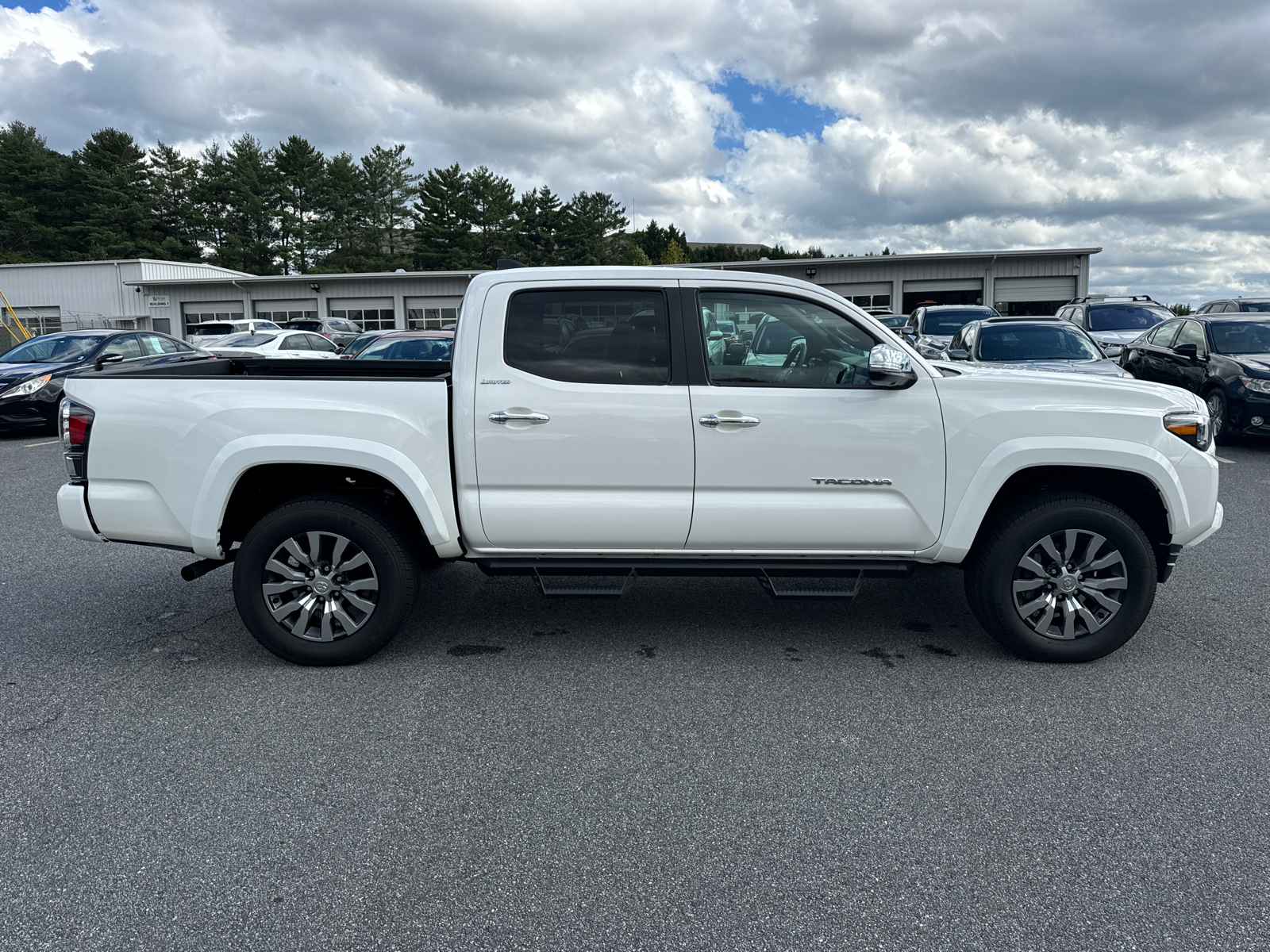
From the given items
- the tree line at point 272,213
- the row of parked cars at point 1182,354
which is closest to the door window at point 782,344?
the row of parked cars at point 1182,354

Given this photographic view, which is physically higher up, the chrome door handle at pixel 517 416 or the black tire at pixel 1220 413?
the chrome door handle at pixel 517 416

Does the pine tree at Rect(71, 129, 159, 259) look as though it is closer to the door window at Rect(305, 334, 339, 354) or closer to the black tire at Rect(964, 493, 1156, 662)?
→ the door window at Rect(305, 334, 339, 354)

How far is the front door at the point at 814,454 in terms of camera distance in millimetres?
4359

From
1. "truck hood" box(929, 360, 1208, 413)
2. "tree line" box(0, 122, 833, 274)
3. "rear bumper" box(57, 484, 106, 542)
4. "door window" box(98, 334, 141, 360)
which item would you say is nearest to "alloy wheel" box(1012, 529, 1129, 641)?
"truck hood" box(929, 360, 1208, 413)

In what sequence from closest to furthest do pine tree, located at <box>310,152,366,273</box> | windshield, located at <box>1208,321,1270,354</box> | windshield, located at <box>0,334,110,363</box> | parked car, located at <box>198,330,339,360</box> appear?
1. windshield, located at <box>1208,321,1270,354</box>
2. windshield, located at <box>0,334,110,363</box>
3. parked car, located at <box>198,330,339,360</box>
4. pine tree, located at <box>310,152,366,273</box>

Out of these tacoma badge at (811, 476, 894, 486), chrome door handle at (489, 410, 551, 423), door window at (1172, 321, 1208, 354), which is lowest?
tacoma badge at (811, 476, 894, 486)

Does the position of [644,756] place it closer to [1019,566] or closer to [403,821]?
[403,821]

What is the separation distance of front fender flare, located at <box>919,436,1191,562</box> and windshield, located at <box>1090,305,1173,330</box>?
1550cm

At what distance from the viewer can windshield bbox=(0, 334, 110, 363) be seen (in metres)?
14.7

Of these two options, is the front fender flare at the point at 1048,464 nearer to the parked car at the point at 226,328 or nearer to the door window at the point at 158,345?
the door window at the point at 158,345

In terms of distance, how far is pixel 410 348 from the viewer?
13.2 m

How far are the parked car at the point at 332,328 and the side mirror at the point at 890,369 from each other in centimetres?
2794

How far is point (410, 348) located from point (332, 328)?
84.2 feet

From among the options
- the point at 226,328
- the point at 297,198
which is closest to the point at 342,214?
the point at 297,198
